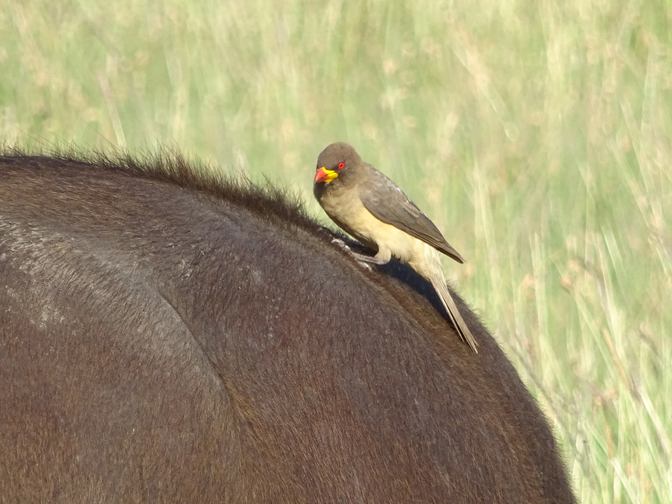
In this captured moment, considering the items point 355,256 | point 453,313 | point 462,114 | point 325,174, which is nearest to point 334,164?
point 325,174

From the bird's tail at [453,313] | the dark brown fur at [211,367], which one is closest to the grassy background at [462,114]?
the bird's tail at [453,313]

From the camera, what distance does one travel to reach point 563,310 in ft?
16.5

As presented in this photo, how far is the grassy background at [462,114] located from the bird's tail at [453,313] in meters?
1.58

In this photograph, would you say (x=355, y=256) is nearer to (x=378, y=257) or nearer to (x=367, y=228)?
(x=378, y=257)

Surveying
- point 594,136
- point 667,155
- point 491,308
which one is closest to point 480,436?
point 491,308

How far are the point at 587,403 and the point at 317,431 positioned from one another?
238 cm

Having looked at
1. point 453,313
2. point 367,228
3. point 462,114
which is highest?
point 453,313

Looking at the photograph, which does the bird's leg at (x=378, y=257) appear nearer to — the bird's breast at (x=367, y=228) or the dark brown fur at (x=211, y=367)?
the bird's breast at (x=367, y=228)

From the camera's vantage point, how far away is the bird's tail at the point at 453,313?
6.93 ft

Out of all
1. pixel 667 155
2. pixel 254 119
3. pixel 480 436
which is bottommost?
pixel 254 119

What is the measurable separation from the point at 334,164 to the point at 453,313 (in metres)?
0.60

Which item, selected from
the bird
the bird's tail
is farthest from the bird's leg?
the bird's tail

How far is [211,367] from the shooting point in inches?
65.8

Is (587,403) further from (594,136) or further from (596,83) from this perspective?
(596,83)
